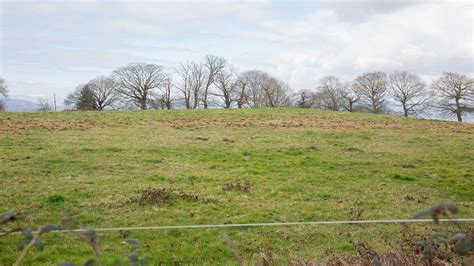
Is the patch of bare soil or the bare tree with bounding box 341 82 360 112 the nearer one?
the patch of bare soil

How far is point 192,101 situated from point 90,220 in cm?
5696

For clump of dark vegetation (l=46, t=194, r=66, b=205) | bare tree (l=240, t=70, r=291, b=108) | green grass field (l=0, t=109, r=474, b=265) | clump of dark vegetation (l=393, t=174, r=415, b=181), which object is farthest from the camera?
bare tree (l=240, t=70, r=291, b=108)

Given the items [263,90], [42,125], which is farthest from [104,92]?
[42,125]

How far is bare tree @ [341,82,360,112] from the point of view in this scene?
6769cm

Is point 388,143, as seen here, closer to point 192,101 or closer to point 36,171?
point 36,171

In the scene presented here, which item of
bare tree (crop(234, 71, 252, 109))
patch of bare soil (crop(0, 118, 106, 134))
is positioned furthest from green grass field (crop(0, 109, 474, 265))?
bare tree (crop(234, 71, 252, 109))

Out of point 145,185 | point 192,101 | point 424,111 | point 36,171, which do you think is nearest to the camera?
point 145,185

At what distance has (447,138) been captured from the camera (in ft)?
65.6

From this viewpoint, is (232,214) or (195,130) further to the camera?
(195,130)

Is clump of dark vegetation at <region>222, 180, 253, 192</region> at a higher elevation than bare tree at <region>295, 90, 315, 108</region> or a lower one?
lower

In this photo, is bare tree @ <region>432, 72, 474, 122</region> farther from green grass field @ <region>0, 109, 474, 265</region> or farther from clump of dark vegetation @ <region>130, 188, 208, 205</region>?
clump of dark vegetation @ <region>130, 188, 208, 205</region>

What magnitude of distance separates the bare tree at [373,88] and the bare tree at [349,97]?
0.92 m

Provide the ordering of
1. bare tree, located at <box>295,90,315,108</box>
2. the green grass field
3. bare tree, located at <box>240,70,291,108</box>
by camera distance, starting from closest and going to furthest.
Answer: the green grass field
bare tree, located at <box>240,70,291,108</box>
bare tree, located at <box>295,90,315,108</box>

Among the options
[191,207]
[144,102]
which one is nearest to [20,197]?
[191,207]
